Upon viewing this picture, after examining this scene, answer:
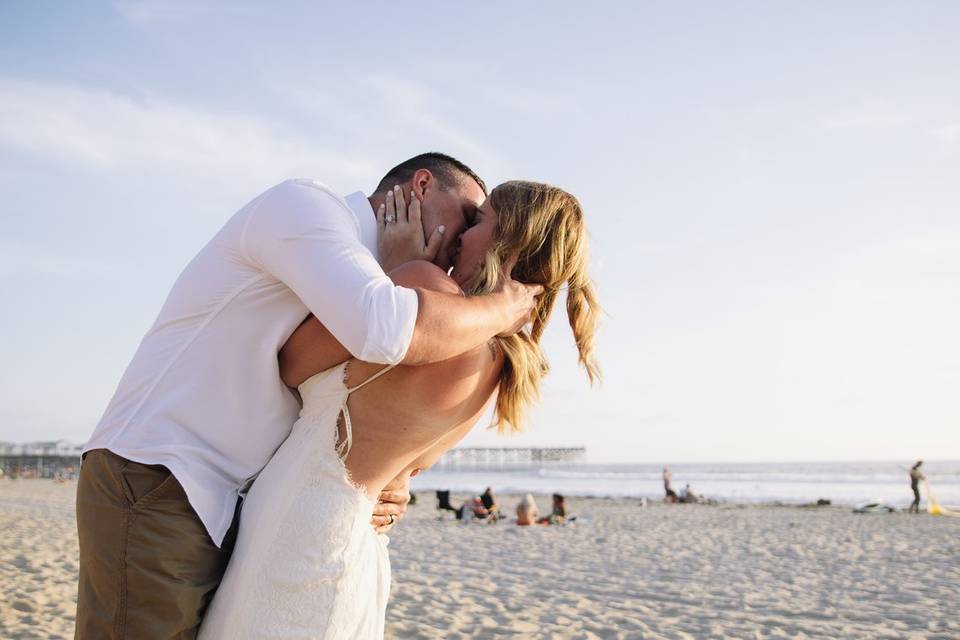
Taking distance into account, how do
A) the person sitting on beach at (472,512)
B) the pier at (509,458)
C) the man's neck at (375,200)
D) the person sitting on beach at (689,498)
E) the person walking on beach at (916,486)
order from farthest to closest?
the pier at (509,458)
the person sitting on beach at (689,498)
the person walking on beach at (916,486)
the person sitting on beach at (472,512)
the man's neck at (375,200)

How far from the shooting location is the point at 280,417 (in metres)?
1.95

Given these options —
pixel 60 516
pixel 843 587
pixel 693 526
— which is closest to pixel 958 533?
pixel 693 526

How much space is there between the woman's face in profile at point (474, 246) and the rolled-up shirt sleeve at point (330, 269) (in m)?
0.43

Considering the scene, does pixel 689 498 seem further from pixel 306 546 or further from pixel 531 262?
pixel 306 546

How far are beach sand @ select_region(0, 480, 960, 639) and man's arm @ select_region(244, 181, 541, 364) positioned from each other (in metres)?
4.18

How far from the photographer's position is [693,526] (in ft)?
52.1

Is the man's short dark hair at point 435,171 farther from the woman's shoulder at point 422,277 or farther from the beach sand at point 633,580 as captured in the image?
the beach sand at point 633,580

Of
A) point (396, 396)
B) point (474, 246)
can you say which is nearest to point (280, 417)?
point (396, 396)

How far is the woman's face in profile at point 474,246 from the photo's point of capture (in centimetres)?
215

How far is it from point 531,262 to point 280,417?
0.81 m

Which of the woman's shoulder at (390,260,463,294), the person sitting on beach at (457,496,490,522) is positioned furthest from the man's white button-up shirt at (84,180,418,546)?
the person sitting on beach at (457,496,490,522)

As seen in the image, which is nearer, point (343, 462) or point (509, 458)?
point (343, 462)

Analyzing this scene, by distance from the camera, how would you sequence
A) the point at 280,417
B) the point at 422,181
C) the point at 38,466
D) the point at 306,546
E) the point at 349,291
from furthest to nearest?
the point at 38,466 < the point at 422,181 < the point at 280,417 < the point at 306,546 < the point at 349,291

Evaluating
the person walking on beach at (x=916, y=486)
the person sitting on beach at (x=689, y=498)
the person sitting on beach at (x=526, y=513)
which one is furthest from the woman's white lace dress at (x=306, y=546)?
the person sitting on beach at (x=689, y=498)
